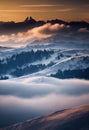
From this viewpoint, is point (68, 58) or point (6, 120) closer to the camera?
point (6, 120)

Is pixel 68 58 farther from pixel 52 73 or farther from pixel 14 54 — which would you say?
pixel 14 54

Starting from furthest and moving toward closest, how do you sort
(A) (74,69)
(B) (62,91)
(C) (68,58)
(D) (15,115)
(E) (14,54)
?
(E) (14,54) → (C) (68,58) → (A) (74,69) → (B) (62,91) → (D) (15,115)

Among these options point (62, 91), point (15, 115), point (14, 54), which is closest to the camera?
point (15, 115)

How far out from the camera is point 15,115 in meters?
34.3

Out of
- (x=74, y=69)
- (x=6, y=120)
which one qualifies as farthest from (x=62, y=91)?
(x=74, y=69)

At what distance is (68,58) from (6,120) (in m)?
31.7

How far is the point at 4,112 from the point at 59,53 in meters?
38.4

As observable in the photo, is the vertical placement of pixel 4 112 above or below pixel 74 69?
above

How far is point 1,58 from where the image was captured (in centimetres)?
7500

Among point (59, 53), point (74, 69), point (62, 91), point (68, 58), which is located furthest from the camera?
point (59, 53)

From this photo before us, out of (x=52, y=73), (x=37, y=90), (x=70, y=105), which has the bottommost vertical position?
(x=52, y=73)

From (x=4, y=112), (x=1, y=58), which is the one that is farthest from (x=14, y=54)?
(x=4, y=112)

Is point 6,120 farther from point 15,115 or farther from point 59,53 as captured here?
point 59,53

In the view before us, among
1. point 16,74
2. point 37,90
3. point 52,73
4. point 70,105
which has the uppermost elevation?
point 70,105
